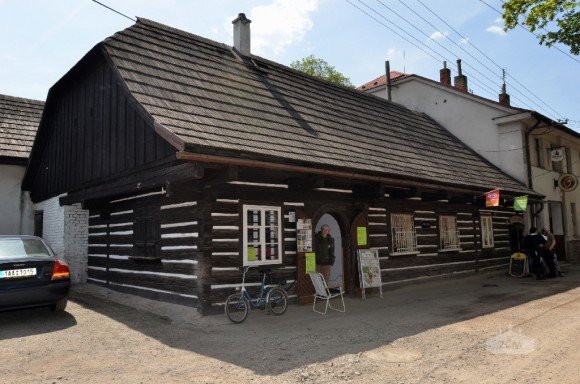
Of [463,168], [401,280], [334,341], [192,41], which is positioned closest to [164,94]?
[192,41]

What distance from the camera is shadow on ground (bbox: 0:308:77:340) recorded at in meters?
6.33

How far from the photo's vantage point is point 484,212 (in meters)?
15.0

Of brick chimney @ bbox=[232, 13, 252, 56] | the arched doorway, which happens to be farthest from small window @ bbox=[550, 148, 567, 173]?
brick chimney @ bbox=[232, 13, 252, 56]

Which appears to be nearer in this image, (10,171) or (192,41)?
(192,41)

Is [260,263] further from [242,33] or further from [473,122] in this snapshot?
[473,122]

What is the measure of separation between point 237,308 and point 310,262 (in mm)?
2248

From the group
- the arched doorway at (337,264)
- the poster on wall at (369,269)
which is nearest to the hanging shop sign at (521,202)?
the poster on wall at (369,269)

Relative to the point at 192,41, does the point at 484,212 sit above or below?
below

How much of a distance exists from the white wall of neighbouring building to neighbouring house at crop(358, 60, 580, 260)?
48.9ft

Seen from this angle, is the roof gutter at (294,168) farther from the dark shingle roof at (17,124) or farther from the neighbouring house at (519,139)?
the dark shingle roof at (17,124)

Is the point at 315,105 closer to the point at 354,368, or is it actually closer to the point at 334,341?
the point at 334,341

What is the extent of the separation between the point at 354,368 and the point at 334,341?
1.15 m

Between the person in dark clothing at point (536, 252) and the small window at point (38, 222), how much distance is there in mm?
15019

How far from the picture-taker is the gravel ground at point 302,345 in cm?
459
